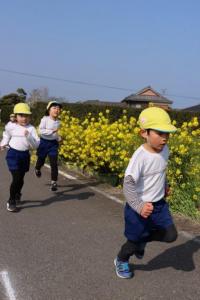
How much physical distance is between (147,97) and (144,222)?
240 ft

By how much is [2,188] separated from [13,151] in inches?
86.9

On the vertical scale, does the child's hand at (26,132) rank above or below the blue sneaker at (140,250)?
above

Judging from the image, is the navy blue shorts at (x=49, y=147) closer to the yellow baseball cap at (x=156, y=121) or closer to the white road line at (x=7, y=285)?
the white road line at (x=7, y=285)

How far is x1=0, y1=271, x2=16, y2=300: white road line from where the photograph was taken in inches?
166

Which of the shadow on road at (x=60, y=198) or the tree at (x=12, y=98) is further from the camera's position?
the tree at (x=12, y=98)

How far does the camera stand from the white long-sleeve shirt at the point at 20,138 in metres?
7.55

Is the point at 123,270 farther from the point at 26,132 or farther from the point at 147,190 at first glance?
the point at 26,132

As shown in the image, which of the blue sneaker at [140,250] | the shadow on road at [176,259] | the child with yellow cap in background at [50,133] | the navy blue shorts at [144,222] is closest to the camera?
the navy blue shorts at [144,222]

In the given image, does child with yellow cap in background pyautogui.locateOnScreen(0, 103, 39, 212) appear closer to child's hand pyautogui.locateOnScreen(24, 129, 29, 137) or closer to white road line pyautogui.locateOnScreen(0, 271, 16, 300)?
child's hand pyautogui.locateOnScreen(24, 129, 29, 137)

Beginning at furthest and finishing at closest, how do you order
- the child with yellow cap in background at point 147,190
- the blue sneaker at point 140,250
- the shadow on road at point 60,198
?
the shadow on road at point 60,198
the blue sneaker at point 140,250
the child with yellow cap in background at point 147,190

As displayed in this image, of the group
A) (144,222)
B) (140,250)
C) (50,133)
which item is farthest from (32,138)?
(144,222)

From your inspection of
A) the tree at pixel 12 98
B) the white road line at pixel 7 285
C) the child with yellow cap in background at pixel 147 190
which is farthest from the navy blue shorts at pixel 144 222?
the tree at pixel 12 98

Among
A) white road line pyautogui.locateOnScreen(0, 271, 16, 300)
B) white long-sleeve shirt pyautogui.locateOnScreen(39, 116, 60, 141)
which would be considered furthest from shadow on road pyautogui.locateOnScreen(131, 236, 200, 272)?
white long-sleeve shirt pyautogui.locateOnScreen(39, 116, 60, 141)

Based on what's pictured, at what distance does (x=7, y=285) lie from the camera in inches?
176
